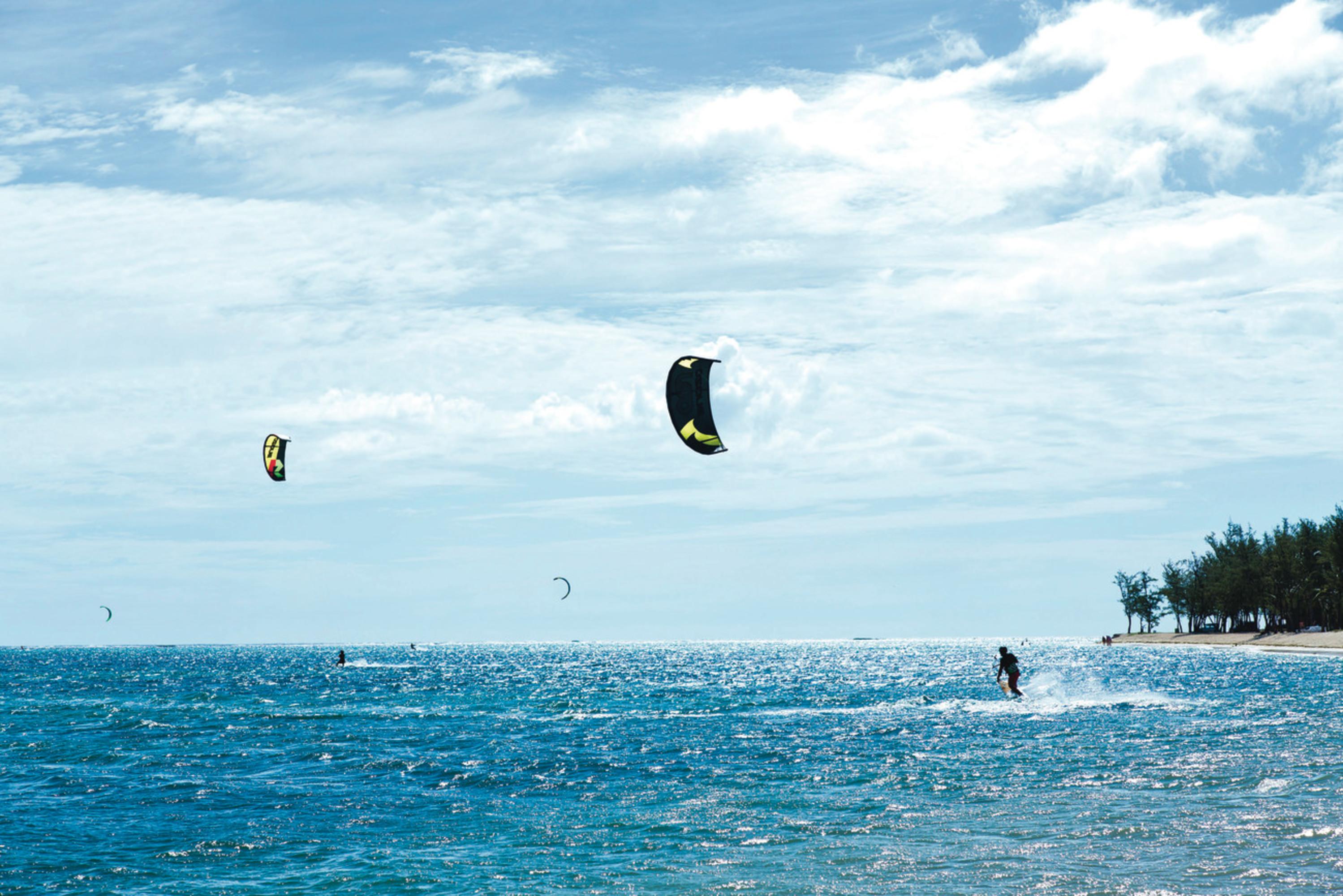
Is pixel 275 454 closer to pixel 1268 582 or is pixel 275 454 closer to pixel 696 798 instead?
pixel 696 798

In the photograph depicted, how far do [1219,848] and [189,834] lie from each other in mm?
18393

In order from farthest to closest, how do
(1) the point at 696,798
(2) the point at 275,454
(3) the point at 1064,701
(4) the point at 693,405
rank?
(3) the point at 1064,701, (2) the point at 275,454, (1) the point at 696,798, (4) the point at 693,405

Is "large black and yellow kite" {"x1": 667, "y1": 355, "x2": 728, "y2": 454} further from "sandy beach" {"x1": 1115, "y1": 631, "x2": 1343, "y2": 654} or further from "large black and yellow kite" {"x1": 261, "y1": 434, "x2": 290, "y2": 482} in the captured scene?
"sandy beach" {"x1": 1115, "y1": 631, "x2": 1343, "y2": 654}

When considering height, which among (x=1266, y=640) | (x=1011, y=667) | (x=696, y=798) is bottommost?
(x=1266, y=640)

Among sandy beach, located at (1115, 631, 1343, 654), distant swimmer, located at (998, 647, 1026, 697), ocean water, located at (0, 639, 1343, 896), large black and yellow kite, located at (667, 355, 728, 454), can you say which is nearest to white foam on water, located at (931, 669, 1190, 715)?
ocean water, located at (0, 639, 1343, 896)

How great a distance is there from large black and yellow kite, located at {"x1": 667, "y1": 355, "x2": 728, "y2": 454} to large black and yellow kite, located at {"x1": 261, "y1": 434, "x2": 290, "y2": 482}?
25595 mm

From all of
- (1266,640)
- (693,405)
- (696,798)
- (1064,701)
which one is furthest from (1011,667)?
(1266,640)

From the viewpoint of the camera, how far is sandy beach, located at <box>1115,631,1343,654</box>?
106m

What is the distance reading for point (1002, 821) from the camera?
21312mm

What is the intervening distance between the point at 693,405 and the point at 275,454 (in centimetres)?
2685

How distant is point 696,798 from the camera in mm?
25641

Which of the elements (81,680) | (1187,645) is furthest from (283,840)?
(1187,645)

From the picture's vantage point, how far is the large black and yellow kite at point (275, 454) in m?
44.2

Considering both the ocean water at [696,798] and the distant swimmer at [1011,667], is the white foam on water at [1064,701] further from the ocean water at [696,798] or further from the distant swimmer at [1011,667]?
the distant swimmer at [1011,667]
